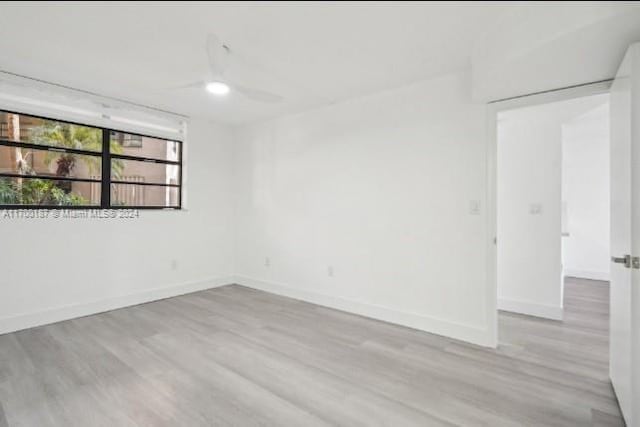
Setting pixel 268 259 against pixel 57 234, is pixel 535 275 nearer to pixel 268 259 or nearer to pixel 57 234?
pixel 268 259

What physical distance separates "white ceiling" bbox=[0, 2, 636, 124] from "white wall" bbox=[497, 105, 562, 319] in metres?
1.51

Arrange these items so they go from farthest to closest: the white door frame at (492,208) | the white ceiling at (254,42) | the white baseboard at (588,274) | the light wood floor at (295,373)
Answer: the white baseboard at (588,274)
the white door frame at (492,208)
the white ceiling at (254,42)
the light wood floor at (295,373)

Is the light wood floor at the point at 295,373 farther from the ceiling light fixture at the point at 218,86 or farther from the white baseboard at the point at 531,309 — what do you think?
the ceiling light fixture at the point at 218,86

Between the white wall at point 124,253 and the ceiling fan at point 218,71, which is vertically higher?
the ceiling fan at point 218,71

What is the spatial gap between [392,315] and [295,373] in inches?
→ 55.1

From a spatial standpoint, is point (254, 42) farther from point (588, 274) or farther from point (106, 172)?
point (588, 274)

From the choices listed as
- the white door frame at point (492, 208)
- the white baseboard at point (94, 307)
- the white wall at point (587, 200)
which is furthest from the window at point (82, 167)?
the white wall at point (587, 200)

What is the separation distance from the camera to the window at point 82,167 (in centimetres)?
326

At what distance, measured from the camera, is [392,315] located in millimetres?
3430

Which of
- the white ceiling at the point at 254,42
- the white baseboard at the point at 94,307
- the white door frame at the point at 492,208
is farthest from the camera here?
the white baseboard at the point at 94,307

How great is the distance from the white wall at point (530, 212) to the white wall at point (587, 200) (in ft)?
8.28

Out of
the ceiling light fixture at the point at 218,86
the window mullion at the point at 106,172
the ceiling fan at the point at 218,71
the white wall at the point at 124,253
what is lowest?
the white wall at the point at 124,253

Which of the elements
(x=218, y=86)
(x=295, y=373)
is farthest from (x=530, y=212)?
(x=218, y=86)

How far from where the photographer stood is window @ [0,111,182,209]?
3.26m
